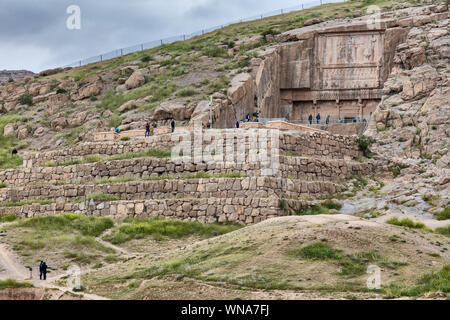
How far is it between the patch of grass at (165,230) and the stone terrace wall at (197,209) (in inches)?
26.5

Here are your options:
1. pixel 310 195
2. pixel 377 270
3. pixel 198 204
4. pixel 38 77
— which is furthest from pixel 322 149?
pixel 38 77

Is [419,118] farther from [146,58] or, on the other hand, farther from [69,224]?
[146,58]

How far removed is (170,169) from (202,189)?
2930mm

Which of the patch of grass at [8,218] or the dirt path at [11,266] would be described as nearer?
the dirt path at [11,266]

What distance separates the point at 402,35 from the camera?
5000cm

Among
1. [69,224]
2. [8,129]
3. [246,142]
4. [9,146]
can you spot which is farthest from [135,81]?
[69,224]

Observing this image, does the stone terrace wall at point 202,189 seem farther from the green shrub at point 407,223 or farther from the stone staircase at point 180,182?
the green shrub at point 407,223

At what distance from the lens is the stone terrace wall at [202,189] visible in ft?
107

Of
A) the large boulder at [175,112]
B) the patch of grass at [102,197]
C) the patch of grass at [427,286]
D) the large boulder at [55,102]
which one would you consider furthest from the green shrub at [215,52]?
the patch of grass at [427,286]

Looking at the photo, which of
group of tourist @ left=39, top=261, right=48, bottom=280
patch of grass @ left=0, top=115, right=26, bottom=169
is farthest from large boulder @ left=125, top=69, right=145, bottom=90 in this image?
group of tourist @ left=39, top=261, right=48, bottom=280

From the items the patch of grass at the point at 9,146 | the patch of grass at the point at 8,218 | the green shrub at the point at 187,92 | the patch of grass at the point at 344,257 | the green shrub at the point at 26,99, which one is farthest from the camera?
the green shrub at the point at 26,99

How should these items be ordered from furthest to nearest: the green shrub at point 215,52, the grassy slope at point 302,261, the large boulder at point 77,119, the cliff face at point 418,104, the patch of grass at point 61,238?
the green shrub at point 215,52 → the large boulder at point 77,119 → the cliff face at point 418,104 → the patch of grass at point 61,238 → the grassy slope at point 302,261

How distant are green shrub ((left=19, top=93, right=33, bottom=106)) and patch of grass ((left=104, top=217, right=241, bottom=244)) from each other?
28.0 metres

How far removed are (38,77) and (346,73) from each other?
91.3ft
